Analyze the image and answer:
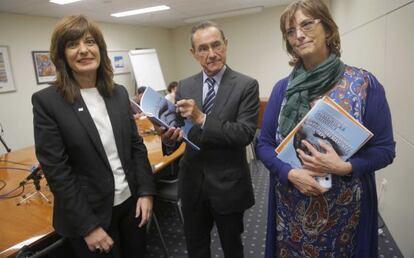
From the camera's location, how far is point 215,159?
1.43 m

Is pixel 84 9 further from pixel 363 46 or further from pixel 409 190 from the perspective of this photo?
pixel 409 190

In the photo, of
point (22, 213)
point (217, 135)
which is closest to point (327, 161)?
point (217, 135)

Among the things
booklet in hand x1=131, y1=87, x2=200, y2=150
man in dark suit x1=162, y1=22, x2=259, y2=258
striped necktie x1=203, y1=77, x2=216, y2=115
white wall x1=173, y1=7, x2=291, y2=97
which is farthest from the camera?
white wall x1=173, y1=7, x2=291, y2=97

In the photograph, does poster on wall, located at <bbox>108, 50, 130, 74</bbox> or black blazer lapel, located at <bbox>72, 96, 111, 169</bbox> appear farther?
poster on wall, located at <bbox>108, 50, 130, 74</bbox>

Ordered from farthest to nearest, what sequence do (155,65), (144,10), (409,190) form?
1. (155,65)
2. (144,10)
3. (409,190)

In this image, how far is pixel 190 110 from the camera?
4.14ft

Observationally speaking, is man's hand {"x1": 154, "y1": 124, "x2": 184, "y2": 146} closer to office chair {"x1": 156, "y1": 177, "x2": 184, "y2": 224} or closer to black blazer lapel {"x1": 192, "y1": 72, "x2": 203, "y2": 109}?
black blazer lapel {"x1": 192, "y1": 72, "x2": 203, "y2": 109}

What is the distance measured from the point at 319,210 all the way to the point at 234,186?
459 mm

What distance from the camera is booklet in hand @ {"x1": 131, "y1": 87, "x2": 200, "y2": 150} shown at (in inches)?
47.9

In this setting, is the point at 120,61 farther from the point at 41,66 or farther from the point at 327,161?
the point at 327,161

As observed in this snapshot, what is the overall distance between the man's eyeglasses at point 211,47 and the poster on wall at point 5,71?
14.6 feet

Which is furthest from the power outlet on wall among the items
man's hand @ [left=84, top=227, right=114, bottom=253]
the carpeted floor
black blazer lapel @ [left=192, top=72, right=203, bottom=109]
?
man's hand @ [left=84, top=227, right=114, bottom=253]

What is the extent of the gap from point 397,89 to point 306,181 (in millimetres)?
1426

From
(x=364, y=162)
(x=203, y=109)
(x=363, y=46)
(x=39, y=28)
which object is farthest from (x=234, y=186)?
(x=39, y=28)
